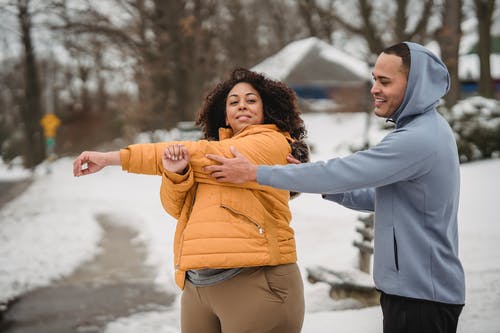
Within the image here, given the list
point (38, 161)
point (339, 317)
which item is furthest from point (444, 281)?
point (38, 161)

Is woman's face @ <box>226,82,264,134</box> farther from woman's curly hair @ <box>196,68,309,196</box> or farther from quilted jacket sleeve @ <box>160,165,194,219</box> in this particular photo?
quilted jacket sleeve @ <box>160,165,194,219</box>

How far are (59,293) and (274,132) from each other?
5.20 m

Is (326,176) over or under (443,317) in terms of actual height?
over

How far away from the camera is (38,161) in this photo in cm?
2753

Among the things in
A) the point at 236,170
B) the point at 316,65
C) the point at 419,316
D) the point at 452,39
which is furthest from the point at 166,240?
the point at 316,65

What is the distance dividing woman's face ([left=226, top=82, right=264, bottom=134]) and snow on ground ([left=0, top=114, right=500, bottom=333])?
2584mm

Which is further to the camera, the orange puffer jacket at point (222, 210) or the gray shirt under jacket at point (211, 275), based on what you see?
the gray shirt under jacket at point (211, 275)

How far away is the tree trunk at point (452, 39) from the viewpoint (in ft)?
48.8

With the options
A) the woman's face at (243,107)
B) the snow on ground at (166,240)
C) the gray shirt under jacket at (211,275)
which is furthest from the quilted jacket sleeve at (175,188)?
the snow on ground at (166,240)

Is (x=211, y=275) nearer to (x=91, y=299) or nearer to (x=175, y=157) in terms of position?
(x=175, y=157)

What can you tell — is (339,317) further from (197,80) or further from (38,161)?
(38,161)

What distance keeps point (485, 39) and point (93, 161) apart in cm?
1970

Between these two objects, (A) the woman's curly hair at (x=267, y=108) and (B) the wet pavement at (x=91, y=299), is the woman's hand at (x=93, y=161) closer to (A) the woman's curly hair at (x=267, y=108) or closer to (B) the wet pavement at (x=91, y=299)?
(A) the woman's curly hair at (x=267, y=108)

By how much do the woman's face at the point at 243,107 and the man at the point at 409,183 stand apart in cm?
42
